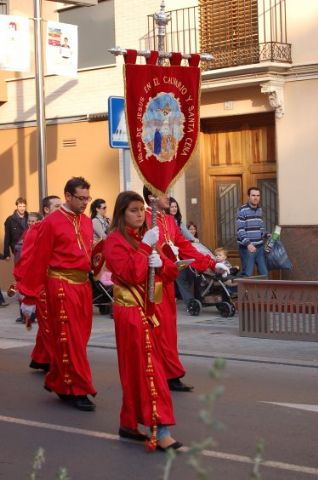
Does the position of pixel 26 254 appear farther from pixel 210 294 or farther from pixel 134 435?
pixel 210 294

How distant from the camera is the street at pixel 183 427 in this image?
641 cm

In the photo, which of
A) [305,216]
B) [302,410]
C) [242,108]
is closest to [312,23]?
[242,108]

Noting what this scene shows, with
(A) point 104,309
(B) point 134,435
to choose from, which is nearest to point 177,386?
(B) point 134,435

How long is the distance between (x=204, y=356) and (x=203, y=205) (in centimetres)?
742

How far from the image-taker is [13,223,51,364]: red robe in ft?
28.8

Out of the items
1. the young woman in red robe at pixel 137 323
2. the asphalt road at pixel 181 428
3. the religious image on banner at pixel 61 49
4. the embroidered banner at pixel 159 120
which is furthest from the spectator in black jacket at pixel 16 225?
the young woman in red robe at pixel 137 323

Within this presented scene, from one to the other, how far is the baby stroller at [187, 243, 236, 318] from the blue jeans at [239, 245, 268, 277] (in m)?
0.78

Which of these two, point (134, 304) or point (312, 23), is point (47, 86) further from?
point (134, 304)

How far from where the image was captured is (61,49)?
16.8 m

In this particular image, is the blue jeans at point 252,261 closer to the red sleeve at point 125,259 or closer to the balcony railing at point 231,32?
the balcony railing at point 231,32

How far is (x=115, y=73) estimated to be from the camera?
1936 centimetres

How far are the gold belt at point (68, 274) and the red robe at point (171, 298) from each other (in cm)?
72

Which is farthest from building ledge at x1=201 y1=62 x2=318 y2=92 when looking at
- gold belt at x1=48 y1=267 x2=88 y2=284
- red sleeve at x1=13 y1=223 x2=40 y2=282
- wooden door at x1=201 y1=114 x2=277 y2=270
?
gold belt at x1=48 y1=267 x2=88 y2=284

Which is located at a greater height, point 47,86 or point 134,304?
point 47,86
